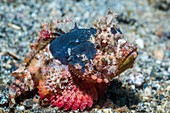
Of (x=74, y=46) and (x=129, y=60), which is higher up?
(x=74, y=46)

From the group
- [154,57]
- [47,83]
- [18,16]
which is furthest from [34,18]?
[47,83]

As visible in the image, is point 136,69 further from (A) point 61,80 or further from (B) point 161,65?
(A) point 61,80

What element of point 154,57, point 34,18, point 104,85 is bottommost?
point 104,85

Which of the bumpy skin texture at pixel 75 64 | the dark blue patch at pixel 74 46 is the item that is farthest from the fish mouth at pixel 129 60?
the dark blue patch at pixel 74 46

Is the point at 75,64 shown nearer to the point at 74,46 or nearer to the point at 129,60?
the point at 74,46

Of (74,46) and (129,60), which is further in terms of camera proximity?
(74,46)

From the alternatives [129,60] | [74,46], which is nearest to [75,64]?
[74,46]

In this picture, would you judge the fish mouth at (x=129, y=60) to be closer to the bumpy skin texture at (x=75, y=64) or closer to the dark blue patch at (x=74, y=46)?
the bumpy skin texture at (x=75, y=64)

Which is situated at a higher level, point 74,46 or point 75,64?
point 74,46
